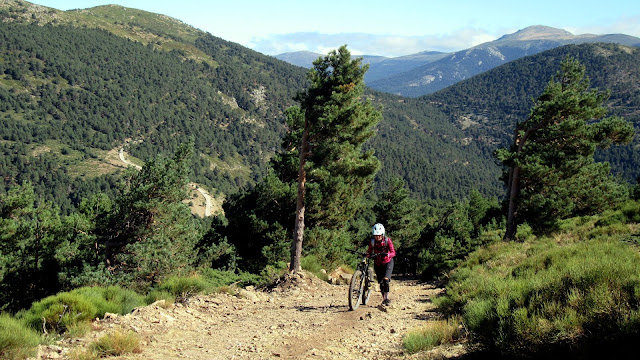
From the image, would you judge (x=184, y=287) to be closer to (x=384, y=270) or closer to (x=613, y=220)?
(x=384, y=270)

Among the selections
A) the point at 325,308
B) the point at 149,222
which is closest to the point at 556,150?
the point at 325,308

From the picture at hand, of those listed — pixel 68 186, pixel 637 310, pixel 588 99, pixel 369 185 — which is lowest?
pixel 68 186

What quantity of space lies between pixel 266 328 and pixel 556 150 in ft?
56.5

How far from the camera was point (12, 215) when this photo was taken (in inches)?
715

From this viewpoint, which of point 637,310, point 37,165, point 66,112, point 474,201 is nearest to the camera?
point 637,310

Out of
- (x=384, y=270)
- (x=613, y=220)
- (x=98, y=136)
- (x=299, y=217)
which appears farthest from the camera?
(x=98, y=136)

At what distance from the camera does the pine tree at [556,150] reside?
1816 centimetres

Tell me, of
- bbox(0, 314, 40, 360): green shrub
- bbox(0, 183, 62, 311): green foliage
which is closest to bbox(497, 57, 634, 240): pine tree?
bbox(0, 314, 40, 360): green shrub

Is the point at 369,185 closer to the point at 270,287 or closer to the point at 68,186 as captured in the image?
the point at 270,287

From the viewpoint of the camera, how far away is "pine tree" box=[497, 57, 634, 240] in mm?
18156

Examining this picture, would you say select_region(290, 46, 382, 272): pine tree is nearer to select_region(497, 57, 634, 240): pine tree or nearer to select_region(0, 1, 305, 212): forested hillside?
select_region(497, 57, 634, 240): pine tree

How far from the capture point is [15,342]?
4609 millimetres

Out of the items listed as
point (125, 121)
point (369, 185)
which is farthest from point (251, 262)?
point (125, 121)

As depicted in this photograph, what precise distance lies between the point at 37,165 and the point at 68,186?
57.3 ft
